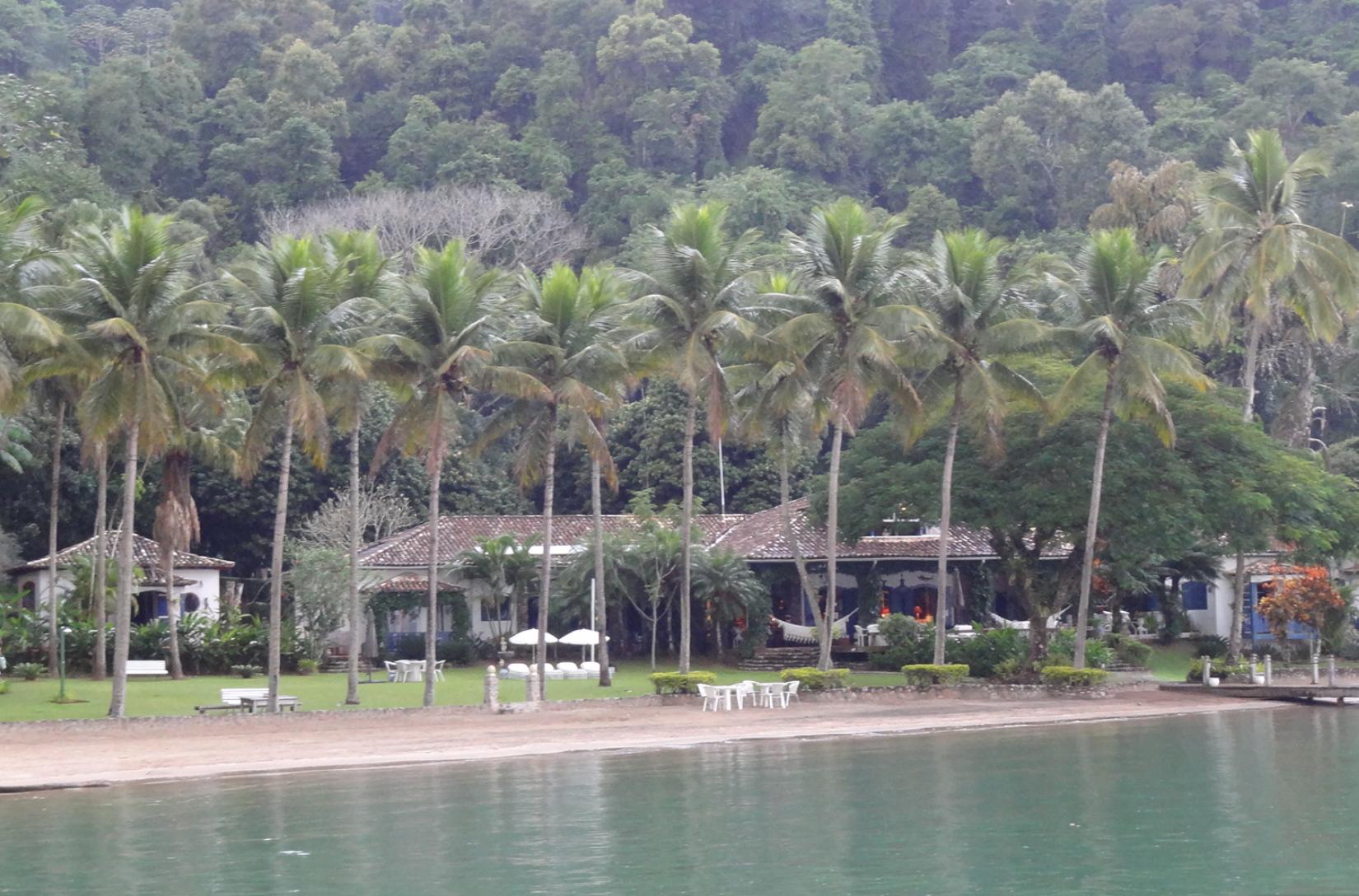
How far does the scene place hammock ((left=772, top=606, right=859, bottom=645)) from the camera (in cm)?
4434

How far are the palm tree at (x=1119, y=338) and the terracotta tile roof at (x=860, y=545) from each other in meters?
7.77

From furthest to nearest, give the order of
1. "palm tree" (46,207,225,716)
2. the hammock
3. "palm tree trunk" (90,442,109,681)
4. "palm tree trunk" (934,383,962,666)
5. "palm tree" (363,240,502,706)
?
the hammock < "palm tree trunk" (934,383,962,666) < "palm tree trunk" (90,442,109,681) < "palm tree" (363,240,502,706) < "palm tree" (46,207,225,716)

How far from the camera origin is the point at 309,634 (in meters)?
42.6

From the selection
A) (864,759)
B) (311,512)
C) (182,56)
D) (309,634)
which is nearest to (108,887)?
(864,759)

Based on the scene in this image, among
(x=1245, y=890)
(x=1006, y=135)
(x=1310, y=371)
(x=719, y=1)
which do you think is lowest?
(x=1245, y=890)

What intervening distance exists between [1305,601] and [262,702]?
1005 inches

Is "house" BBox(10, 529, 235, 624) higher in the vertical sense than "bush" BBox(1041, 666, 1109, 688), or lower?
higher

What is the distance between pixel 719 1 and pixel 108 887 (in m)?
86.5

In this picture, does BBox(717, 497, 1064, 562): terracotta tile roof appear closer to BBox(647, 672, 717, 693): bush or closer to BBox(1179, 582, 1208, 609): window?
BBox(1179, 582, 1208, 609): window

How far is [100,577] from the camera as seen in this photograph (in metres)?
34.6

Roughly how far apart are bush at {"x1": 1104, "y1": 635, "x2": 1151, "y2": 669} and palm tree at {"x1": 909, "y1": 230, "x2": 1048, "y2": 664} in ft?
26.1

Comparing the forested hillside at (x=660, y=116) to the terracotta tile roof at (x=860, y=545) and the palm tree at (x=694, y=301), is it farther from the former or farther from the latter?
the palm tree at (x=694, y=301)

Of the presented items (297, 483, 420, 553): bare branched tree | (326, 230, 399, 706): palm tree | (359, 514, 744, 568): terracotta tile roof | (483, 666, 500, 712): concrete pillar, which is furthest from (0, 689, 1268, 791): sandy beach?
(297, 483, 420, 553): bare branched tree

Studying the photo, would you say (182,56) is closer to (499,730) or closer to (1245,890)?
(499,730)
